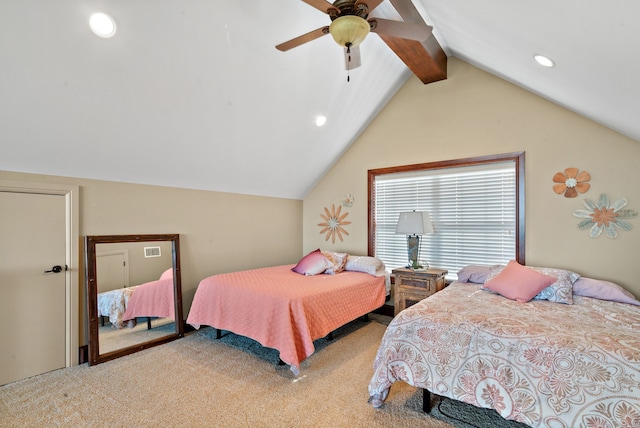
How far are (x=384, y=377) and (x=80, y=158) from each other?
3159mm

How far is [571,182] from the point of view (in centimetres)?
327

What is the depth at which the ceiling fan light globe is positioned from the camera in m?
1.92

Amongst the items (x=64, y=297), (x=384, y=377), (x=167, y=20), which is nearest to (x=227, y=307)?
(x=64, y=297)

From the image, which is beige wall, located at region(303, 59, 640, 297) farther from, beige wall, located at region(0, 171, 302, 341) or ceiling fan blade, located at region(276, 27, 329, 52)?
ceiling fan blade, located at region(276, 27, 329, 52)

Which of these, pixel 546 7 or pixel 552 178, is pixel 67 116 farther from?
pixel 552 178

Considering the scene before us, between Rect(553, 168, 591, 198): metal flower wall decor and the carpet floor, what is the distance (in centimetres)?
240

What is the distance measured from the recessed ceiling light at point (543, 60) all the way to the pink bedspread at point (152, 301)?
13.4 ft

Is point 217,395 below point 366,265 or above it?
below

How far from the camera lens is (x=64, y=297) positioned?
9.57 ft

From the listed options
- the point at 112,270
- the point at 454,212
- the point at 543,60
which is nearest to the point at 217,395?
the point at 112,270

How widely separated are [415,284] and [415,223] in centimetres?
73

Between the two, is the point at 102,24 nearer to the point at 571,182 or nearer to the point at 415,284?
the point at 415,284

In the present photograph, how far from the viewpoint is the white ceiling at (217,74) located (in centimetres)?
196

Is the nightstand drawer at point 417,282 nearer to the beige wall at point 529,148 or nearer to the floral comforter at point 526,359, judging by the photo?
the beige wall at point 529,148
